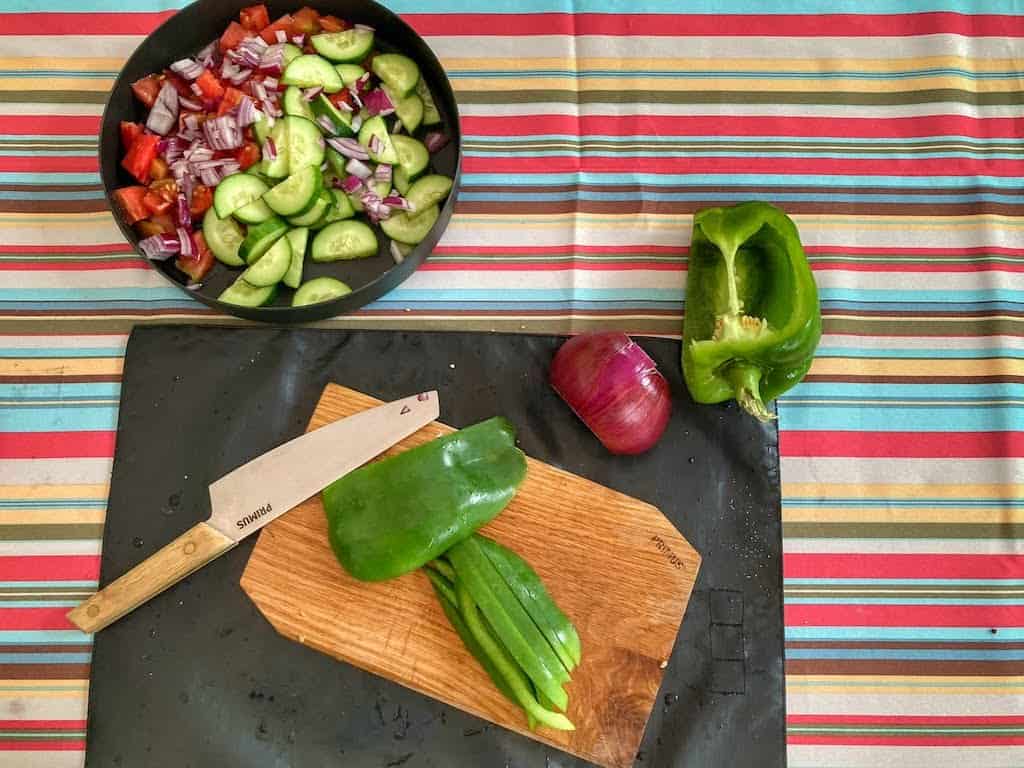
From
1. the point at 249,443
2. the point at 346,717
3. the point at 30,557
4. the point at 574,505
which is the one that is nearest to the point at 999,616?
the point at 574,505

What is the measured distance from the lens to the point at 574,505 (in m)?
1.36

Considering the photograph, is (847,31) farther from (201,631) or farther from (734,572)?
(201,631)

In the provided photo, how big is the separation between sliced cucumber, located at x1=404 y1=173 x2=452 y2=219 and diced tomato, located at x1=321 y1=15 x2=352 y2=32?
306mm

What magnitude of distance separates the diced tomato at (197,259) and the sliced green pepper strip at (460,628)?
616 millimetres

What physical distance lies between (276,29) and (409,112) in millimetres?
264

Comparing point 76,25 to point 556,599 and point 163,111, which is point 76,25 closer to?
point 163,111

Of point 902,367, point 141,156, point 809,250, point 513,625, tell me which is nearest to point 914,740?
point 902,367

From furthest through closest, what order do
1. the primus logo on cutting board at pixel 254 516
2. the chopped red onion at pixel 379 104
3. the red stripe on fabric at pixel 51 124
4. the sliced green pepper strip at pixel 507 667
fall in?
the red stripe on fabric at pixel 51 124, the chopped red onion at pixel 379 104, the primus logo on cutting board at pixel 254 516, the sliced green pepper strip at pixel 507 667

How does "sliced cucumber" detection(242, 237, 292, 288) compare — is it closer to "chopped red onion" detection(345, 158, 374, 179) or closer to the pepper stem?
"chopped red onion" detection(345, 158, 374, 179)

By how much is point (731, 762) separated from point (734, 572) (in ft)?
0.97

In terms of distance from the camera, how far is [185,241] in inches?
54.4

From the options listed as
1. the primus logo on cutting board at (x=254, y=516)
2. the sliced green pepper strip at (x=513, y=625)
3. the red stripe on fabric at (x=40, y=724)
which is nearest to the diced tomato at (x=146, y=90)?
the primus logo on cutting board at (x=254, y=516)

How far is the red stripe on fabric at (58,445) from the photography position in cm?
143

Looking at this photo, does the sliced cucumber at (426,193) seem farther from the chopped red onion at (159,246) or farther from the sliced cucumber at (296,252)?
the chopped red onion at (159,246)
